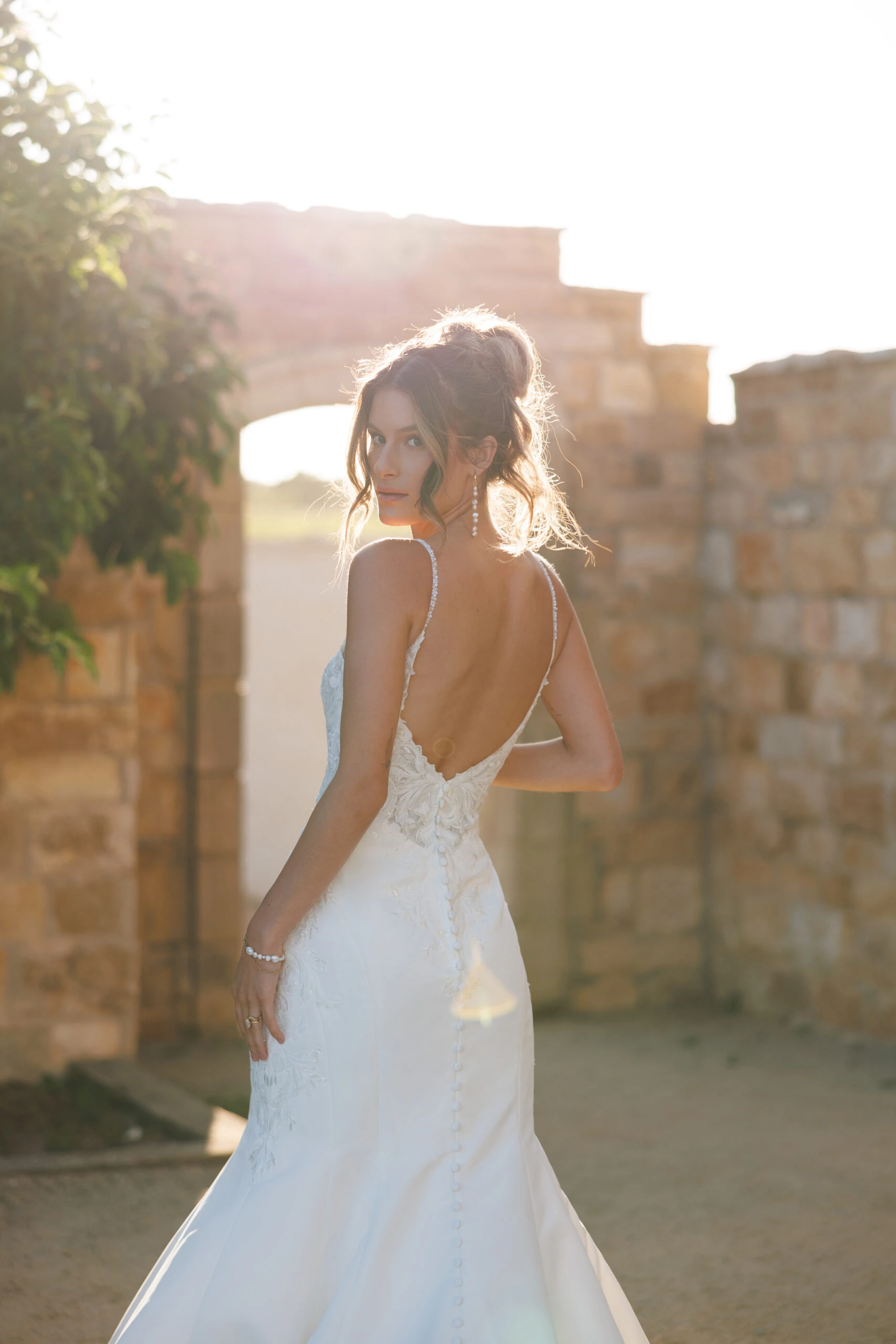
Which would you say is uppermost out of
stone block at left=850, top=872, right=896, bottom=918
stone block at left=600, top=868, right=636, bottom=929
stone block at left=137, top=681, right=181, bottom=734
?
stone block at left=137, top=681, right=181, bottom=734

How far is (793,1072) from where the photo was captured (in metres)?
5.73

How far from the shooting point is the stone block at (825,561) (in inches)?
240

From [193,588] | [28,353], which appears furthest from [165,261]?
[28,353]

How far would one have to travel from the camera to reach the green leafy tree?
403 centimetres

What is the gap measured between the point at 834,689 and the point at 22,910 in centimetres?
325

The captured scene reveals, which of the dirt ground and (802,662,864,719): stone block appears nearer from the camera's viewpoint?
the dirt ground

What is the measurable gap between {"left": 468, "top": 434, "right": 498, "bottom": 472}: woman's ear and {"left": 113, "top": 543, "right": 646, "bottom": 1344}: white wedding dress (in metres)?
0.20

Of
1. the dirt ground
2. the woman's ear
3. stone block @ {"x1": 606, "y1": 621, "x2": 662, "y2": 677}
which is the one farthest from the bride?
stone block @ {"x1": 606, "y1": 621, "x2": 662, "y2": 677}

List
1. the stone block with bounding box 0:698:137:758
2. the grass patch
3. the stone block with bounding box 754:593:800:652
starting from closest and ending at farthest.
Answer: the grass patch
the stone block with bounding box 0:698:137:758
the stone block with bounding box 754:593:800:652

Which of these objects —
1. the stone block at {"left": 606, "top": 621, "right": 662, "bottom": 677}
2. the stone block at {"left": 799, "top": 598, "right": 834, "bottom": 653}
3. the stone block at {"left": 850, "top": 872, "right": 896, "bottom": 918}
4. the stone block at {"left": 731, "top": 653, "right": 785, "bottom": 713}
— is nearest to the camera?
the stone block at {"left": 850, "top": 872, "right": 896, "bottom": 918}

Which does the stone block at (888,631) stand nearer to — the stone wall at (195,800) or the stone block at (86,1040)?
the stone wall at (195,800)

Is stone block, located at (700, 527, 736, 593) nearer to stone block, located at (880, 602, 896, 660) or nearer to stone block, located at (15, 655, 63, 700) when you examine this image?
stone block, located at (880, 602, 896, 660)

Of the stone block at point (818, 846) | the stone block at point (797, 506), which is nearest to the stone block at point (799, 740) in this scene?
the stone block at point (818, 846)

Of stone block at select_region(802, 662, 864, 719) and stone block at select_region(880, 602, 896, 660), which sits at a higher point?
stone block at select_region(880, 602, 896, 660)
